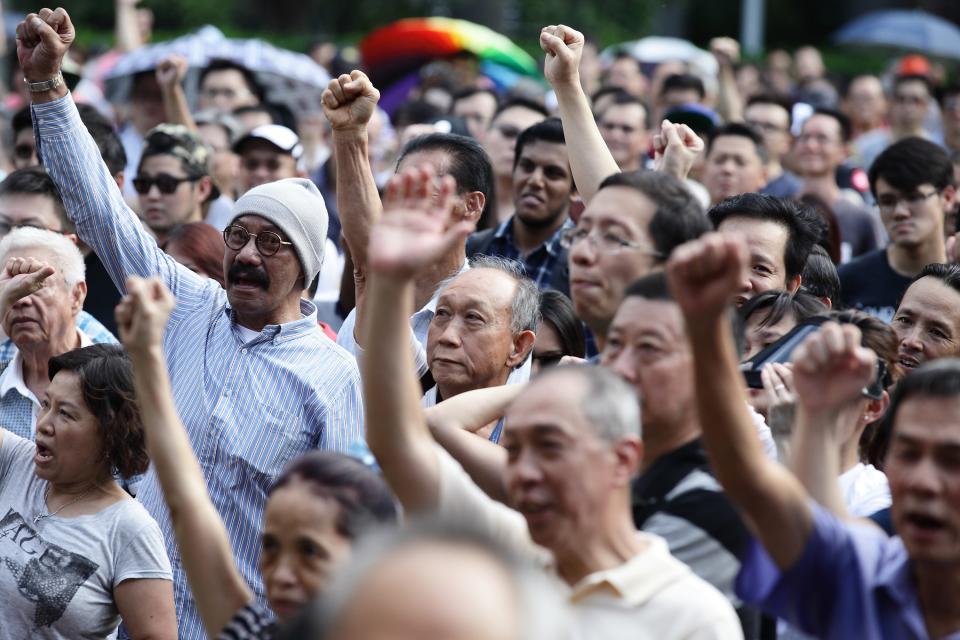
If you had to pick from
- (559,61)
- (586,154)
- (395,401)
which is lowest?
(395,401)

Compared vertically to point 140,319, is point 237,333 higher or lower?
lower

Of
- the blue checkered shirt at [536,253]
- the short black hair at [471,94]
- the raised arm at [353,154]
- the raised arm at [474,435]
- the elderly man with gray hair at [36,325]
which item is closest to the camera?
the raised arm at [474,435]

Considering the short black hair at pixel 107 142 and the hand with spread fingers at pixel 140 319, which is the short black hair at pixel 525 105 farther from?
the hand with spread fingers at pixel 140 319

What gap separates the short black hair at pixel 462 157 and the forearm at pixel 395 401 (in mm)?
2682

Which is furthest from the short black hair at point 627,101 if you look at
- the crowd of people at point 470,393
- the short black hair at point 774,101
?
the short black hair at point 774,101

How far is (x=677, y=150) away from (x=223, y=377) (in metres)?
1.61

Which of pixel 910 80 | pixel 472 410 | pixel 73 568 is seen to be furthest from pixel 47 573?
pixel 910 80

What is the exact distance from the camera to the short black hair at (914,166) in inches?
288

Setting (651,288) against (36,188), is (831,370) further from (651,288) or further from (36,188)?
(36,188)

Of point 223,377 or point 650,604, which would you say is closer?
point 650,604

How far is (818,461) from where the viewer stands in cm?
304

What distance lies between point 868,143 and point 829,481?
1080 centimetres

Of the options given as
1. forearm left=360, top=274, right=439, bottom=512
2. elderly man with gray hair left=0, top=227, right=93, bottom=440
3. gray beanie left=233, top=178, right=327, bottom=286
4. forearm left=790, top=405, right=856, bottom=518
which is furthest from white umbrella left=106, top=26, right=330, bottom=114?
forearm left=790, top=405, right=856, bottom=518

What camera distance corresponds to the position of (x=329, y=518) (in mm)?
3090
